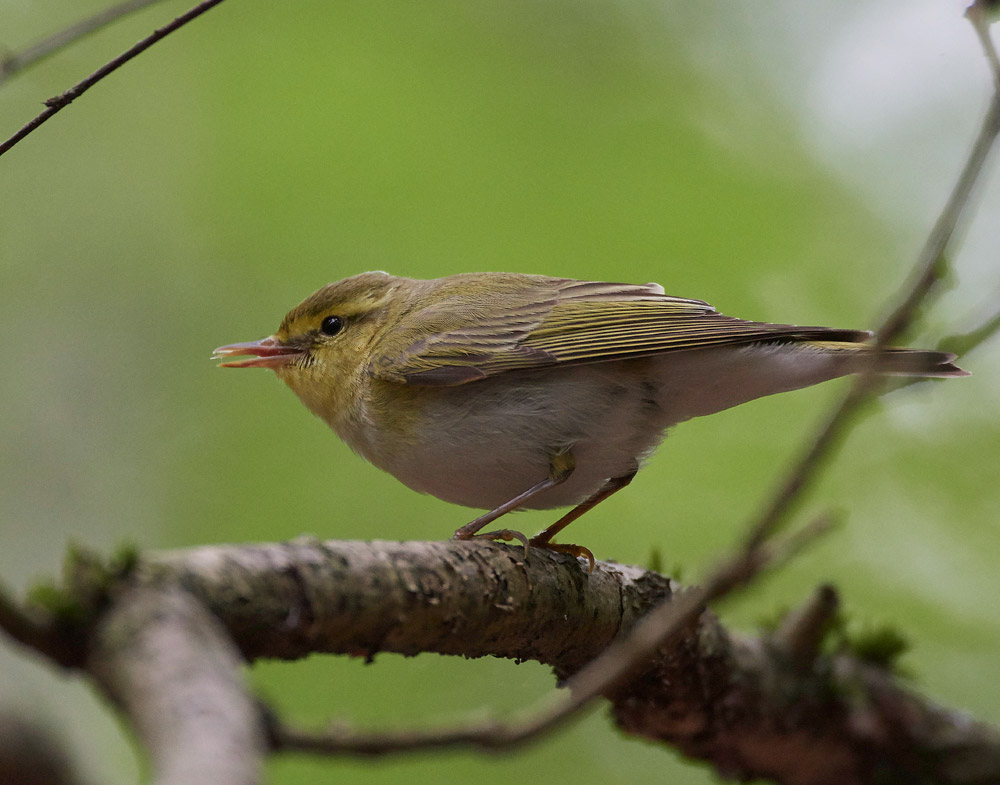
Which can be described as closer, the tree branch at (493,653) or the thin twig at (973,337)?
the tree branch at (493,653)

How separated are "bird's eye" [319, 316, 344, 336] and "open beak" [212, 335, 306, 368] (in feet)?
0.53

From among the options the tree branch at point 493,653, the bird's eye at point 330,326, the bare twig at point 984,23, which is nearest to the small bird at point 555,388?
the bird's eye at point 330,326

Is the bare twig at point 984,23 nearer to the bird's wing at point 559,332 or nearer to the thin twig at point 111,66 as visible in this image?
the thin twig at point 111,66

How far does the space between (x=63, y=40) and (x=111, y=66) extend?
0.48 ft

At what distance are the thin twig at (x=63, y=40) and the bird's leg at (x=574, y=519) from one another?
2.33m

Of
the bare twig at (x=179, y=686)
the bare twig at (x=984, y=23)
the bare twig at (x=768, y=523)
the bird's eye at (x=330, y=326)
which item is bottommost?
the bare twig at (x=179, y=686)

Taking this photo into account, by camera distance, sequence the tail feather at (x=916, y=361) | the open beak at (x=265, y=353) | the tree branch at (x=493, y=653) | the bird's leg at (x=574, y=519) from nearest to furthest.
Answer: the tree branch at (x=493, y=653) → the tail feather at (x=916, y=361) → the bird's leg at (x=574, y=519) → the open beak at (x=265, y=353)

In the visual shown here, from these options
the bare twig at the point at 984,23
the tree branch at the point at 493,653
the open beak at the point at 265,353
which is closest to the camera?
the tree branch at the point at 493,653

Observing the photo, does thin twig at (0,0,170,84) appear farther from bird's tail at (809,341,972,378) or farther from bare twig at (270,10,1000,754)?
bird's tail at (809,341,972,378)

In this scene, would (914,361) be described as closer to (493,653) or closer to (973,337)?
(973,337)

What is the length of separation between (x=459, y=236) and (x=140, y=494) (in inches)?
111

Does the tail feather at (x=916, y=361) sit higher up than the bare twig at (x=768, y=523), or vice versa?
the tail feather at (x=916, y=361)

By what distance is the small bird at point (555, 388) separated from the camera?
3863 millimetres

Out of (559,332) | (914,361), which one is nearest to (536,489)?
(559,332)
